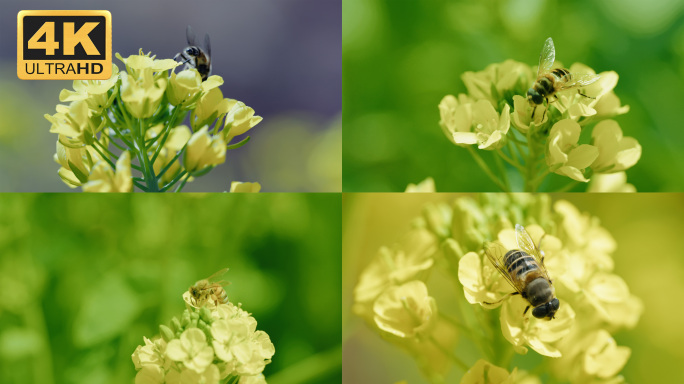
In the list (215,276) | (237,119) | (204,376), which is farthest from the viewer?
(215,276)

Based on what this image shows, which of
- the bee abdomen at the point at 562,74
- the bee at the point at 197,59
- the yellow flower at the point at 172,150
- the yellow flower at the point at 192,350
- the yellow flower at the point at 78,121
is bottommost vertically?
the yellow flower at the point at 192,350

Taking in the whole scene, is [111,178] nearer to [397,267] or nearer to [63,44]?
[63,44]

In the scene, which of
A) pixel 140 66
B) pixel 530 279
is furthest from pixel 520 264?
pixel 140 66

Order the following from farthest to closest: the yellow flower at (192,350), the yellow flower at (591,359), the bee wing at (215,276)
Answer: the bee wing at (215,276) → the yellow flower at (591,359) → the yellow flower at (192,350)

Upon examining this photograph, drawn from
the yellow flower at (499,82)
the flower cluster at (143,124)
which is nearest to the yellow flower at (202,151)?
the flower cluster at (143,124)

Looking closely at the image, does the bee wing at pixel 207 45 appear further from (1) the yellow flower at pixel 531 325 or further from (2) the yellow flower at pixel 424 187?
(1) the yellow flower at pixel 531 325

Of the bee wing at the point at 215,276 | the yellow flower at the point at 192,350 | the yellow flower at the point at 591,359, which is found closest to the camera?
the yellow flower at the point at 192,350
